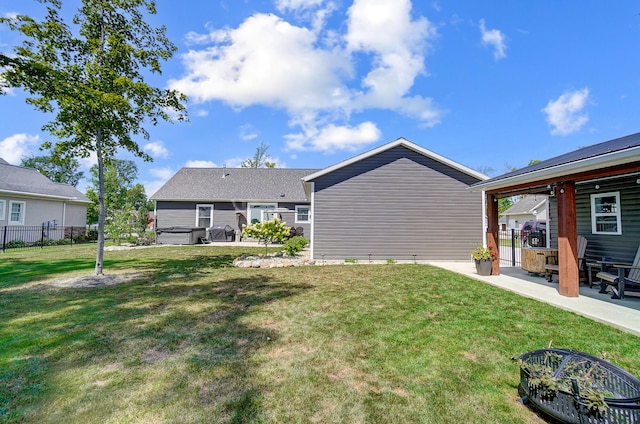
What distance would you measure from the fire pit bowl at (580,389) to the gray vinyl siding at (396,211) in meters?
8.21

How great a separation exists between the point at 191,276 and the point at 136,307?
8.77 feet

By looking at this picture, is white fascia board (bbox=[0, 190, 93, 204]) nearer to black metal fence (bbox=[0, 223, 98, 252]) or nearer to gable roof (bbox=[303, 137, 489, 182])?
black metal fence (bbox=[0, 223, 98, 252])

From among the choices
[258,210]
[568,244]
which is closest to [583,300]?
[568,244]

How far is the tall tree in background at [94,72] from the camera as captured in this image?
6273mm

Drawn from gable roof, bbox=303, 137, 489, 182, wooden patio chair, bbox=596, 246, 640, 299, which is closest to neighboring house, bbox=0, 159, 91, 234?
gable roof, bbox=303, 137, 489, 182

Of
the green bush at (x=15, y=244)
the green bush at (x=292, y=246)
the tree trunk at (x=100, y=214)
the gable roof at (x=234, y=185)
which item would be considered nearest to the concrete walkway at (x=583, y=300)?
the green bush at (x=292, y=246)

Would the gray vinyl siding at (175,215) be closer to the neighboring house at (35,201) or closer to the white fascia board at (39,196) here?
the white fascia board at (39,196)

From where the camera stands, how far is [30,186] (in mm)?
17219

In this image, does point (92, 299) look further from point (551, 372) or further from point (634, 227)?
point (634, 227)

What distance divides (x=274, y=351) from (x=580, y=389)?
268cm

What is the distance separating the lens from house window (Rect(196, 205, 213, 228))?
1881 cm

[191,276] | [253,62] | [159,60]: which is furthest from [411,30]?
[191,276]

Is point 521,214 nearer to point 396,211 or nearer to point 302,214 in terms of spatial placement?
point 302,214

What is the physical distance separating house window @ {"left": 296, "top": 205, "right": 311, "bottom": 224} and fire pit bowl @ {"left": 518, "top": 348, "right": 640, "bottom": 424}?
16388mm
